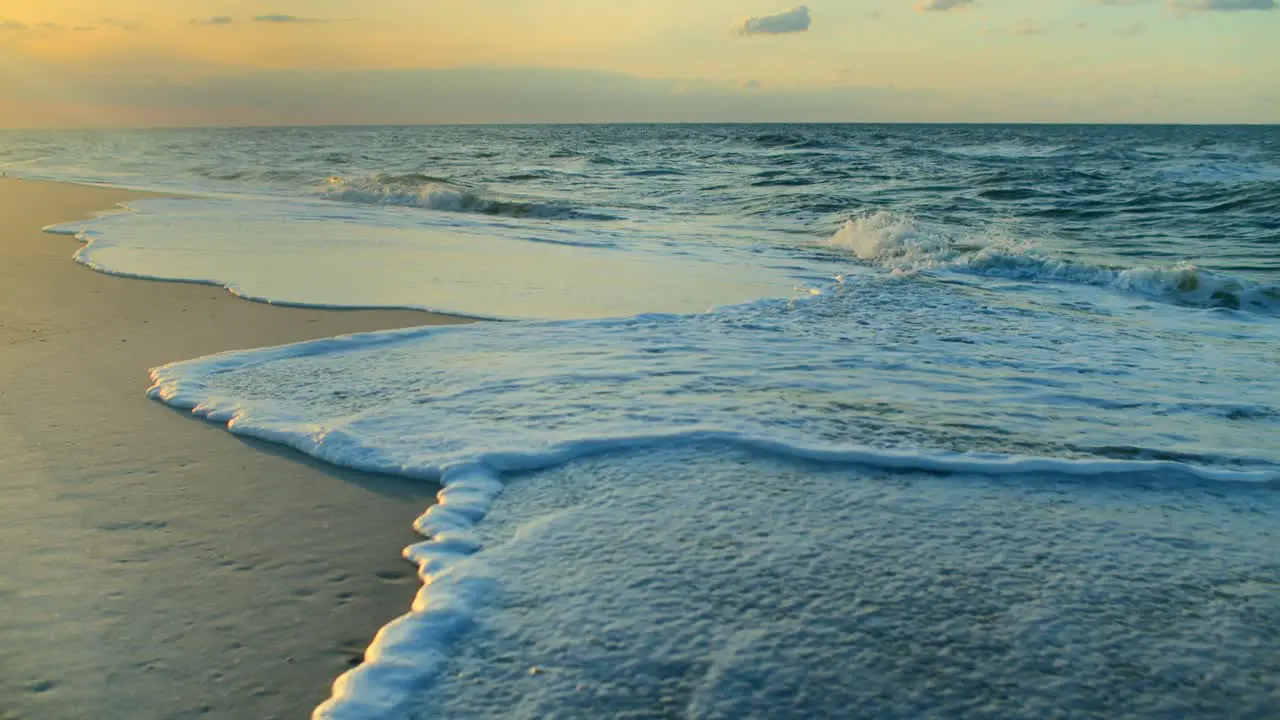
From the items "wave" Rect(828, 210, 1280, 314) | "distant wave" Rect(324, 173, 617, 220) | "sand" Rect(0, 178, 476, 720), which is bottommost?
"sand" Rect(0, 178, 476, 720)

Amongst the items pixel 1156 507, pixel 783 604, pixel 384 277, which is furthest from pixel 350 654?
pixel 384 277

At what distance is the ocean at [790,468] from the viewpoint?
7.06 feet

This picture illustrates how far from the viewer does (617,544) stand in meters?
2.79

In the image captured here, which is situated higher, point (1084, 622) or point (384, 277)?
point (384, 277)

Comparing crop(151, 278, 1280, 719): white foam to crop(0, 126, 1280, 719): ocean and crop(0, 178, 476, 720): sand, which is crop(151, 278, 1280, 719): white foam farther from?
crop(0, 178, 476, 720): sand

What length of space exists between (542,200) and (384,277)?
36.1ft

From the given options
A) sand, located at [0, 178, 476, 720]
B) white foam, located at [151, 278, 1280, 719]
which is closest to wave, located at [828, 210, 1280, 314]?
white foam, located at [151, 278, 1280, 719]

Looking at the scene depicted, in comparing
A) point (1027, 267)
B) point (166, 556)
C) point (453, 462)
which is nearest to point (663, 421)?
point (453, 462)

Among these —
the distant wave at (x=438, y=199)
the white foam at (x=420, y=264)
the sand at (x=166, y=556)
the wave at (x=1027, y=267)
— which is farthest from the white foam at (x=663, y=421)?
the distant wave at (x=438, y=199)

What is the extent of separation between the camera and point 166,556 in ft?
8.70

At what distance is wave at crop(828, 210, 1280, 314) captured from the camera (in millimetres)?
8289

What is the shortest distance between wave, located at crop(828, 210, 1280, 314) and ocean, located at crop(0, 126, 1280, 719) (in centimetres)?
A: 5

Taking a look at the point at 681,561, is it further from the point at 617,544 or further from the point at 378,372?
the point at 378,372

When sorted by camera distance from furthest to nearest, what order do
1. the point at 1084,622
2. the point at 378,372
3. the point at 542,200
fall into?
the point at 542,200, the point at 378,372, the point at 1084,622
